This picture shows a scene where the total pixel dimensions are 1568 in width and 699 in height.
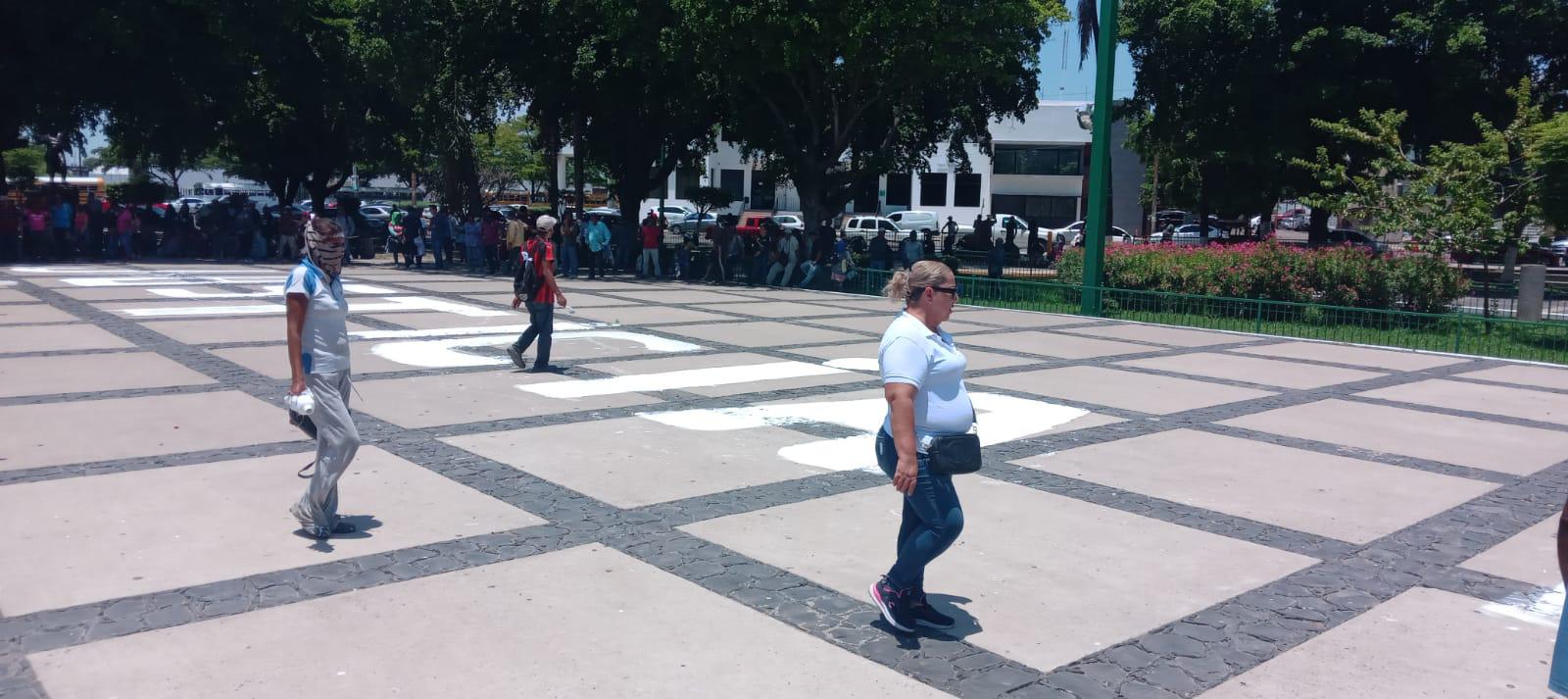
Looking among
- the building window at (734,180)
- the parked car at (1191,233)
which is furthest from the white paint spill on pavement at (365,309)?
the building window at (734,180)

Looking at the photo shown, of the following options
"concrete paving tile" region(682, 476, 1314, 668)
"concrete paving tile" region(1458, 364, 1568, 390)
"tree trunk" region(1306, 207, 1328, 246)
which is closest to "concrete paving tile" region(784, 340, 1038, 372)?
"concrete paving tile" region(1458, 364, 1568, 390)

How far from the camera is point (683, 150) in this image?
107 feet

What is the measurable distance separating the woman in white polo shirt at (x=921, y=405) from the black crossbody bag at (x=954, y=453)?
0.03m

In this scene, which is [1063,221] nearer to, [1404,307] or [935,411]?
[1404,307]

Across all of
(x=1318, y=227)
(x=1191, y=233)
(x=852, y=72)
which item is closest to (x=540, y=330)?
(x=852, y=72)

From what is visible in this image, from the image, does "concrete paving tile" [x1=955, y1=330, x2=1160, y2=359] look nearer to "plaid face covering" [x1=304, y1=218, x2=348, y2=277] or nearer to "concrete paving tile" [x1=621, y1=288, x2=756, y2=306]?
"concrete paving tile" [x1=621, y1=288, x2=756, y2=306]

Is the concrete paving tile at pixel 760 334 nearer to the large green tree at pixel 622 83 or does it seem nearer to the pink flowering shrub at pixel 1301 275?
the pink flowering shrub at pixel 1301 275

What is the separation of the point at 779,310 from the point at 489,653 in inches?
596

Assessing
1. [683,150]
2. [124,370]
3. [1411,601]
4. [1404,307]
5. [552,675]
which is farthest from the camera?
[683,150]

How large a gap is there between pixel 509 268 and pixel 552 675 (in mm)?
23027

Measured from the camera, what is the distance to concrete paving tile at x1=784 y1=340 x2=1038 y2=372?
44.3ft

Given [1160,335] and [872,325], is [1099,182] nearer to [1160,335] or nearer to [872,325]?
[1160,335]

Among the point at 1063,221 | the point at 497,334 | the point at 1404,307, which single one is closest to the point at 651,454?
the point at 497,334

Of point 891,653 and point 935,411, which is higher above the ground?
point 935,411
